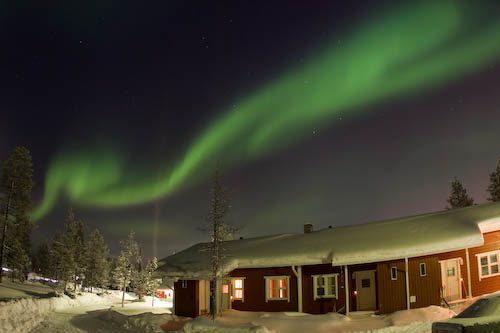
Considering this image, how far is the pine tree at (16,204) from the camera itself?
40.6 m

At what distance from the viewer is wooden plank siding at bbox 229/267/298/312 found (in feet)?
78.1

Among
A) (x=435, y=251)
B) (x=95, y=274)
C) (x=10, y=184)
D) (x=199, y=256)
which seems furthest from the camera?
(x=95, y=274)

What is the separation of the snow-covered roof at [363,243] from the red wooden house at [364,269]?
0.05 meters

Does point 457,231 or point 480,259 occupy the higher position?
point 457,231

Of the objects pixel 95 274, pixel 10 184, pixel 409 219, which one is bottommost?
pixel 95 274

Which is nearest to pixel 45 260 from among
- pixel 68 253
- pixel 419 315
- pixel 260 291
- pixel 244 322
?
pixel 68 253

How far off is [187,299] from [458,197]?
43014 millimetres

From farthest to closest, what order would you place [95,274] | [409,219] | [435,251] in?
[95,274] → [409,219] → [435,251]

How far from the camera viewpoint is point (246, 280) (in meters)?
25.4

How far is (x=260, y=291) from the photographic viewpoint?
81.3 ft

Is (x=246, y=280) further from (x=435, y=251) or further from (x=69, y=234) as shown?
(x=69, y=234)

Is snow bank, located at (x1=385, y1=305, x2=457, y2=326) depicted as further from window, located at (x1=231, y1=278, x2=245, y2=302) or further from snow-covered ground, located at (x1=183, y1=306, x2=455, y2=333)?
window, located at (x1=231, y1=278, x2=245, y2=302)

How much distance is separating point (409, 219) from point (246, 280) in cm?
1019

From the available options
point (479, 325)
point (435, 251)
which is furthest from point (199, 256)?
point (479, 325)
